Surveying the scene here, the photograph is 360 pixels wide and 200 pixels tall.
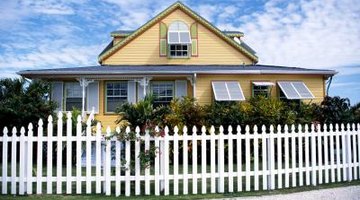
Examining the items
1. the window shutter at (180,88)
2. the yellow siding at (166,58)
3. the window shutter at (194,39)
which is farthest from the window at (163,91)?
the window shutter at (194,39)

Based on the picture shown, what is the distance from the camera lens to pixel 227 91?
18391 mm

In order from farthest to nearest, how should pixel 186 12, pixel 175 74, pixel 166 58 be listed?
pixel 186 12
pixel 166 58
pixel 175 74

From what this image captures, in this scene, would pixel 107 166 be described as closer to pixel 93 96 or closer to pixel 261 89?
pixel 93 96

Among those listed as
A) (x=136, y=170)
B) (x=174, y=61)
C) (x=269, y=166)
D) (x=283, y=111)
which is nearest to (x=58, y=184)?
(x=136, y=170)

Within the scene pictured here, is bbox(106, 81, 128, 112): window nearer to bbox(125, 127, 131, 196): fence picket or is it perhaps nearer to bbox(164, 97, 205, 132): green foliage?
bbox(164, 97, 205, 132): green foliage

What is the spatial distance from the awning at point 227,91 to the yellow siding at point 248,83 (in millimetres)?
351

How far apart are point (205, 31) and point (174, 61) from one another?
277 cm

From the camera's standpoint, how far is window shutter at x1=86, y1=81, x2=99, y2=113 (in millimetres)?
19453

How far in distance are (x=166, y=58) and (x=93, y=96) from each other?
518 centimetres

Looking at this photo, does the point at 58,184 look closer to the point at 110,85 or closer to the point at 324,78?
the point at 110,85

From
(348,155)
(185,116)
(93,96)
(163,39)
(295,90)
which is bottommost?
(348,155)

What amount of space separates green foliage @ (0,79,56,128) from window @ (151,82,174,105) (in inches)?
268

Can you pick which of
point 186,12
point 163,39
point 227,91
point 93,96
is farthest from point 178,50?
point 93,96

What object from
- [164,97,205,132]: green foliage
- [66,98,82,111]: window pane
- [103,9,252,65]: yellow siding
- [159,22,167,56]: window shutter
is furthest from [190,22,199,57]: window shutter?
[164,97,205,132]: green foliage
